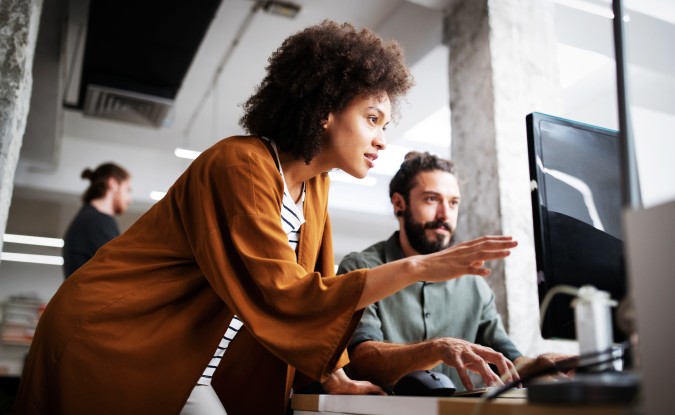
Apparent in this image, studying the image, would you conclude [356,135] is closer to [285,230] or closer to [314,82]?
[314,82]

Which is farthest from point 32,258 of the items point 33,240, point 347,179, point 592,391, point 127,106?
point 592,391

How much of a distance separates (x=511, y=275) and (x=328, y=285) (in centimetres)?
184

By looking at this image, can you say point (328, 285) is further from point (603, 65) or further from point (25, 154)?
point (25, 154)


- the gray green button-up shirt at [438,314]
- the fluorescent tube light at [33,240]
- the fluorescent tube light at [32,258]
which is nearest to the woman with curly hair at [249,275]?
the gray green button-up shirt at [438,314]

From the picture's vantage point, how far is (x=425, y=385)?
1019 mm

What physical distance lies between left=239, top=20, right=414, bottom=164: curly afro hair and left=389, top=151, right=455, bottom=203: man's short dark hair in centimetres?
69

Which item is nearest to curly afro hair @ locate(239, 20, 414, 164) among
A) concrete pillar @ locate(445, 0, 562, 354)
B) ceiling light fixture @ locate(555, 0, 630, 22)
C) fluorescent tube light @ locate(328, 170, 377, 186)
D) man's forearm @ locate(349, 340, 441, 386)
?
man's forearm @ locate(349, 340, 441, 386)

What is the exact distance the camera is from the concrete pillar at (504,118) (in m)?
2.70

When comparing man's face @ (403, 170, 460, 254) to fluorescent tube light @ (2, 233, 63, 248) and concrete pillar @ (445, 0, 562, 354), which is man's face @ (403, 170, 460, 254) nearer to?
concrete pillar @ (445, 0, 562, 354)

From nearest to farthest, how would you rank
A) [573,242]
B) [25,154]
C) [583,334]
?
[583,334] → [573,242] → [25,154]

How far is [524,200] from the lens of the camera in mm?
2828

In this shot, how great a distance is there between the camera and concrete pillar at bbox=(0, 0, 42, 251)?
2.12 meters

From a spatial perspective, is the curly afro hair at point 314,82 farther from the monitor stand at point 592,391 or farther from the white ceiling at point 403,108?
the monitor stand at point 592,391

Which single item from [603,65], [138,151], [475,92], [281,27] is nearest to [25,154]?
[138,151]
